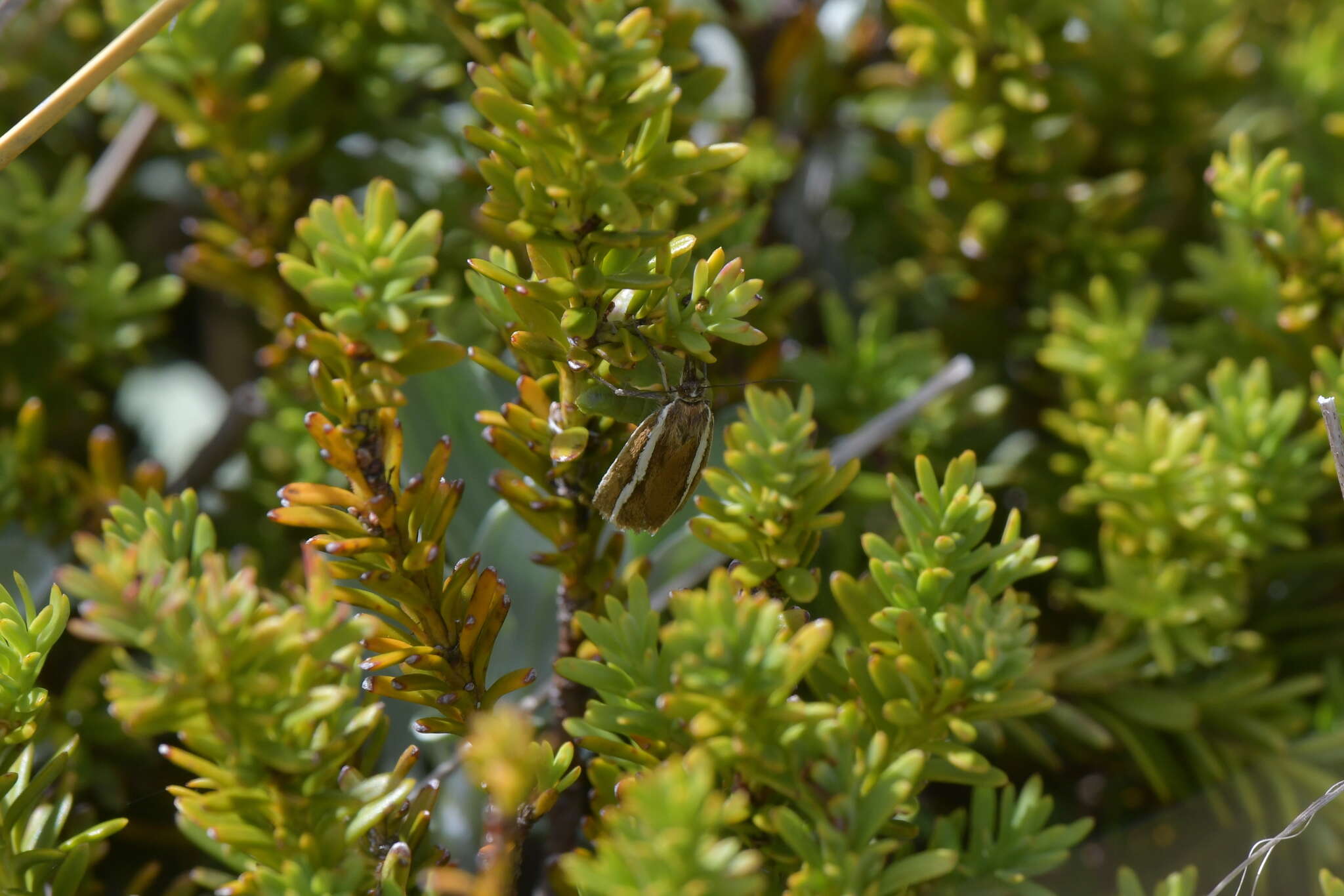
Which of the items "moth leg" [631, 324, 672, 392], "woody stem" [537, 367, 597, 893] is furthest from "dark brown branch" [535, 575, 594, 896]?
"moth leg" [631, 324, 672, 392]

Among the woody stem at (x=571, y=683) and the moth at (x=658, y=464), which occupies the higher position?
the moth at (x=658, y=464)

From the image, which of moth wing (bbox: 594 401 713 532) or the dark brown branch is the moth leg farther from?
the dark brown branch

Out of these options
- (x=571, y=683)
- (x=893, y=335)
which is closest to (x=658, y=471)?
(x=571, y=683)

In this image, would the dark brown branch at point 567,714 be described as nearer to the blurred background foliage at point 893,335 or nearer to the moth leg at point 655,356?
the blurred background foliage at point 893,335

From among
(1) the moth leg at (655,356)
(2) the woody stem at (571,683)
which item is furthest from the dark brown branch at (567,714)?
(1) the moth leg at (655,356)

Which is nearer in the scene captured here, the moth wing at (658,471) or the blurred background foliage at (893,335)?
the moth wing at (658,471)

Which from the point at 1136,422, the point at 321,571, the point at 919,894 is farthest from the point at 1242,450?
the point at 321,571

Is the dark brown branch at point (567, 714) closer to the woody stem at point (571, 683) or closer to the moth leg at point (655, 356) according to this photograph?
the woody stem at point (571, 683)
